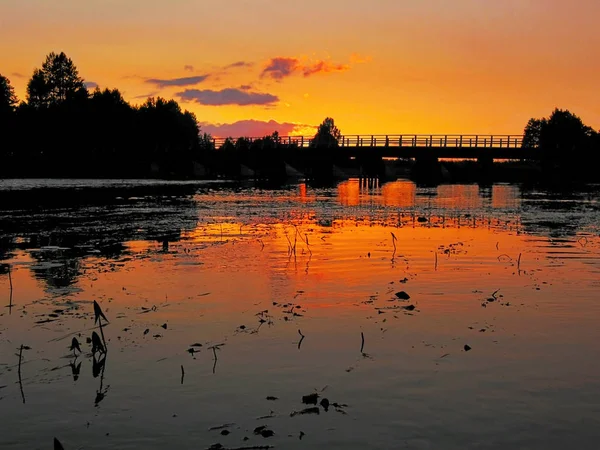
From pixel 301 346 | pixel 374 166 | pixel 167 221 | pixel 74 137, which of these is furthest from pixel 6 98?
pixel 301 346

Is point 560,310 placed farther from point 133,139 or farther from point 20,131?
point 133,139

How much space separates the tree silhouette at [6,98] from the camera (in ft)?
390

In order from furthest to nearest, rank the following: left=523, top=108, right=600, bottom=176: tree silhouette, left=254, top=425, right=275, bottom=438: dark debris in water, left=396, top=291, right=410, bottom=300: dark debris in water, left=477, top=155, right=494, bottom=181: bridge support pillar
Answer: left=523, top=108, right=600, bottom=176: tree silhouette → left=477, top=155, right=494, bottom=181: bridge support pillar → left=396, top=291, right=410, bottom=300: dark debris in water → left=254, top=425, right=275, bottom=438: dark debris in water

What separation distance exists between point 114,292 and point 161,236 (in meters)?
11.1

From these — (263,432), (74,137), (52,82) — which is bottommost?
(263,432)

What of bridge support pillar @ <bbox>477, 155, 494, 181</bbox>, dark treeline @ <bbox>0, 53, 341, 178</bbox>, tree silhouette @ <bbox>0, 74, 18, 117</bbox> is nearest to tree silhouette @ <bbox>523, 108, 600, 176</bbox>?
bridge support pillar @ <bbox>477, 155, 494, 181</bbox>

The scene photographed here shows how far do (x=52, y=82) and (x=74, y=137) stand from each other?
28.0 meters

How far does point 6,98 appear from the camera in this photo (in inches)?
4813

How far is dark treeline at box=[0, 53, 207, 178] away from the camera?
121 m

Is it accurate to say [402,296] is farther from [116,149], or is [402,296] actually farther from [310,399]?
[116,149]

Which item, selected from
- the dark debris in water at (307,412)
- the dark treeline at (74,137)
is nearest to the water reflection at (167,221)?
the dark debris in water at (307,412)

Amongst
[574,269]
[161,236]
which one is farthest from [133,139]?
[574,269]

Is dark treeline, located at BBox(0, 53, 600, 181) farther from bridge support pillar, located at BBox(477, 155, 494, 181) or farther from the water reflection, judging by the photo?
the water reflection

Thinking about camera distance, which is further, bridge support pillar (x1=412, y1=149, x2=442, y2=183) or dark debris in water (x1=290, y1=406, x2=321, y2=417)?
bridge support pillar (x1=412, y1=149, x2=442, y2=183)
